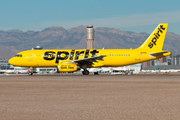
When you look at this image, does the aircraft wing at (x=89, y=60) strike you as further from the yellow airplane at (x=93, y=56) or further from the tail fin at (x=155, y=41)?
the tail fin at (x=155, y=41)

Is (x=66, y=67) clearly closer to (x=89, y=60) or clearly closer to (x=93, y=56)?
(x=89, y=60)

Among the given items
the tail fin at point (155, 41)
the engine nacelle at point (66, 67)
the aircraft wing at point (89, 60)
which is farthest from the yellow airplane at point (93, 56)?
the engine nacelle at point (66, 67)

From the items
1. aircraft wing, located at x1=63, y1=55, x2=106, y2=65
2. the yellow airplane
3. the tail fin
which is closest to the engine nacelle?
aircraft wing, located at x1=63, y1=55, x2=106, y2=65

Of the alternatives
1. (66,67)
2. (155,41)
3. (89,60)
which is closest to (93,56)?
(89,60)

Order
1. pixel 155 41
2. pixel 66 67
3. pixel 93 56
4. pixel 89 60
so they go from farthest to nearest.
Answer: pixel 155 41 → pixel 93 56 → pixel 89 60 → pixel 66 67

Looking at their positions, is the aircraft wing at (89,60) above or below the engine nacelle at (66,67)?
above

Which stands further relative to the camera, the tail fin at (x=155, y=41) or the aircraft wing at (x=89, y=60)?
the tail fin at (x=155, y=41)

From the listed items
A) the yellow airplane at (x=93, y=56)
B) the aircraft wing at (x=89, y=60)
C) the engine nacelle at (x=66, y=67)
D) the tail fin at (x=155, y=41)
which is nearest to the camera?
the engine nacelle at (x=66, y=67)

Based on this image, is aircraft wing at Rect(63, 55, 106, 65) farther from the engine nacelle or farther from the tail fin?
the tail fin

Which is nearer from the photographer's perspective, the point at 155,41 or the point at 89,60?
the point at 89,60

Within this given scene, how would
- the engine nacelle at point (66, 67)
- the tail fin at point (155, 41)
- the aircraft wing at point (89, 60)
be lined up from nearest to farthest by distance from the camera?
the engine nacelle at point (66, 67) < the aircraft wing at point (89, 60) < the tail fin at point (155, 41)
